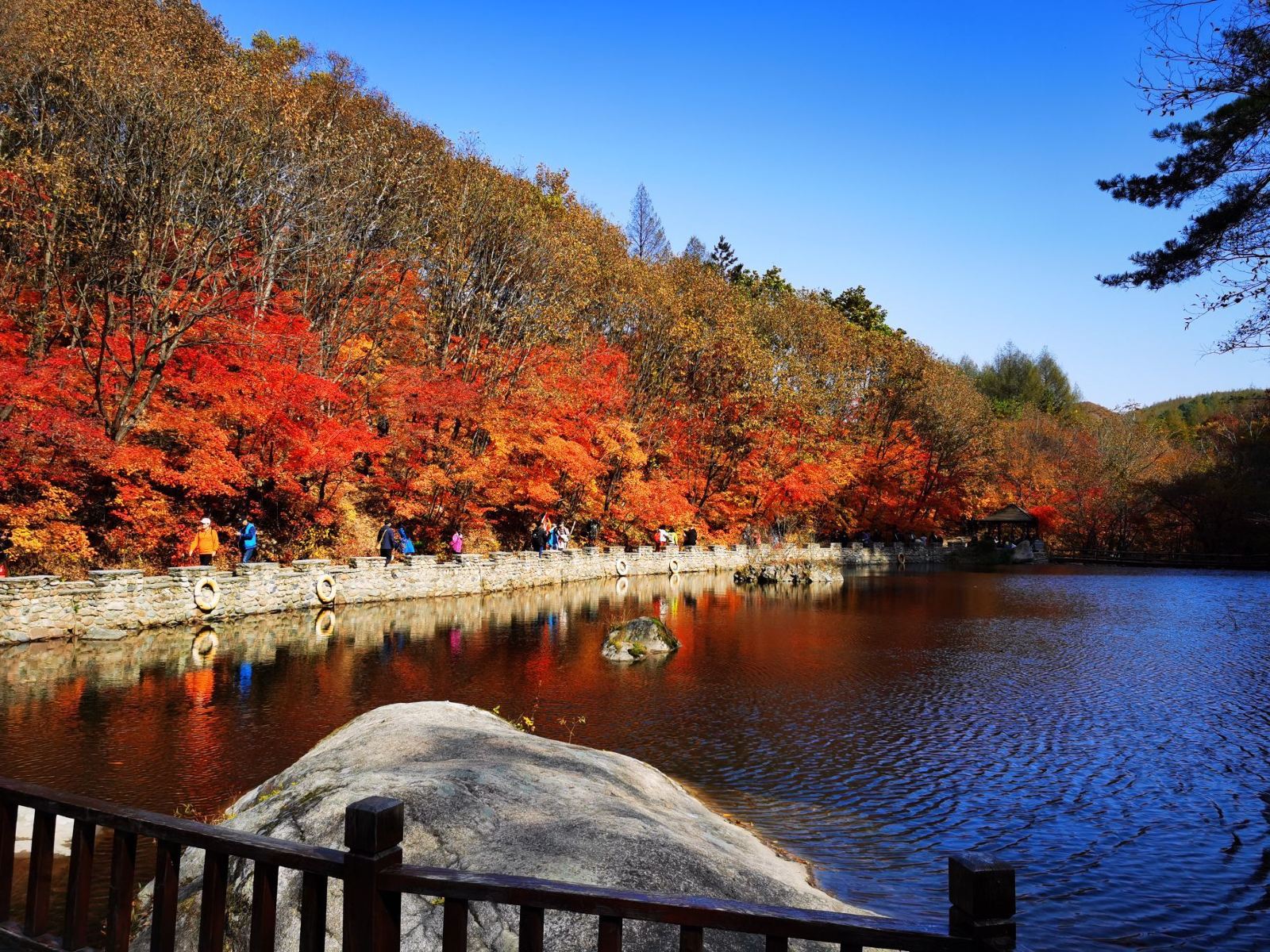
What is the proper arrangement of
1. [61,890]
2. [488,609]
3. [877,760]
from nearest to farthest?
[61,890] < [877,760] < [488,609]

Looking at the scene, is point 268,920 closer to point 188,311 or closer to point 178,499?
point 188,311

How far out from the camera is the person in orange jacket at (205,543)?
64.8 ft

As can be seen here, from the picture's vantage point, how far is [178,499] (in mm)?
22250

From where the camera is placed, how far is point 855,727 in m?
12.0

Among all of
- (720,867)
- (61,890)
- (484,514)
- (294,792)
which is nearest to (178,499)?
(484,514)

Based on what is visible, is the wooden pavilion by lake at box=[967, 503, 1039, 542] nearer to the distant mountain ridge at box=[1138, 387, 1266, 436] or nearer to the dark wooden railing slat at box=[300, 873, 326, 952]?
the distant mountain ridge at box=[1138, 387, 1266, 436]

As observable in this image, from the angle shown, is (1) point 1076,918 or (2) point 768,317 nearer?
(1) point 1076,918

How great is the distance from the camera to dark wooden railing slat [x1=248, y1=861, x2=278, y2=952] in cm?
290

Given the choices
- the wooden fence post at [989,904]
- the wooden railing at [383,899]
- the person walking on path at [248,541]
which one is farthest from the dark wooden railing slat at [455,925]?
the person walking on path at [248,541]

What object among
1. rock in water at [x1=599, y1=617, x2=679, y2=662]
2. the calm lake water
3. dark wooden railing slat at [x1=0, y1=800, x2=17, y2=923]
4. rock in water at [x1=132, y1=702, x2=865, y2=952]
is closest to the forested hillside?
the calm lake water

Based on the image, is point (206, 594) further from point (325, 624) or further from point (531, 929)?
point (531, 929)

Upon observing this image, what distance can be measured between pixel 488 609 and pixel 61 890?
17533 mm

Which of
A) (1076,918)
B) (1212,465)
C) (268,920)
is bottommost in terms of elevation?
(1076,918)

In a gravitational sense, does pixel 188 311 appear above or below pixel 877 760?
above
